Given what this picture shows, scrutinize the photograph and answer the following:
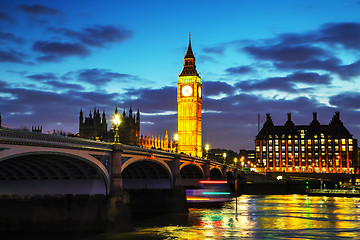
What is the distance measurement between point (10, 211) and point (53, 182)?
17.5ft

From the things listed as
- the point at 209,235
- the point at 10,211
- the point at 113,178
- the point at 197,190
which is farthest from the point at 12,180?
the point at 197,190

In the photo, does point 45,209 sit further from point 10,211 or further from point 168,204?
point 168,204

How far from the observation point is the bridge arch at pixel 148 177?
65.5m

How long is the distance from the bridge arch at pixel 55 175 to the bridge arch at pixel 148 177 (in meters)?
17.5

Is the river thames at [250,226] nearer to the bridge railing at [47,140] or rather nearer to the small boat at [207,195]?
the bridge railing at [47,140]

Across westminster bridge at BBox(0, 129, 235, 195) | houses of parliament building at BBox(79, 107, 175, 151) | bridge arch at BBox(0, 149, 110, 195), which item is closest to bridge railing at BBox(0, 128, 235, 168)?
westminster bridge at BBox(0, 129, 235, 195)

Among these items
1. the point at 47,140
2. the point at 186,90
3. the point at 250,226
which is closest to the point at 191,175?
the point at 250,226

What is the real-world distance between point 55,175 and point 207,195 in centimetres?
4344

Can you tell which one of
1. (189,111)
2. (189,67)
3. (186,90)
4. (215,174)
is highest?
(189,67)

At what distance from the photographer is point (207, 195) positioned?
284ft

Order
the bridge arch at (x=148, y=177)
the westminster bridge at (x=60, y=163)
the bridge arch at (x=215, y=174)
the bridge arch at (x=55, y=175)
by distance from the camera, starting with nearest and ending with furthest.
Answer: the westminster bridge at (x=60, y=163) < the bridge arch at (x=55, y=175) < the bridge arch at (x=148, y=177) < the bridge arch at (x=215, y=174)

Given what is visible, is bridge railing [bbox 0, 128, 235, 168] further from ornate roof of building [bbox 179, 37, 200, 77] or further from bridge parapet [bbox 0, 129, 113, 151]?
ornate roof of building [bbox 179, 37, 200, 77]

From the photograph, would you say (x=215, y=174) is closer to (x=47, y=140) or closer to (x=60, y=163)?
(x=60, y=163)

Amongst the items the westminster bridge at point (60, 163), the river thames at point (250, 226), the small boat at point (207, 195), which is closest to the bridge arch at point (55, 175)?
the westminster bridge at point (60, 163)
